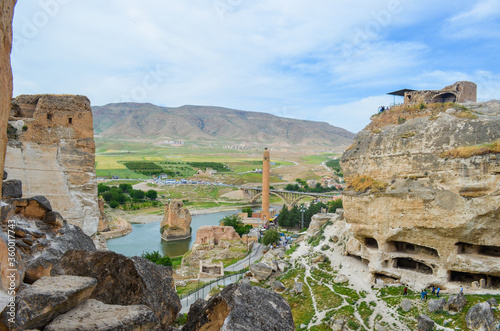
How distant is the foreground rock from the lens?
47.1ft

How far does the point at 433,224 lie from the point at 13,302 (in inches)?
790

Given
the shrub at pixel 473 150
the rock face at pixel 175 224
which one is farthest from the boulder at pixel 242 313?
the rock face at pixel 175 224

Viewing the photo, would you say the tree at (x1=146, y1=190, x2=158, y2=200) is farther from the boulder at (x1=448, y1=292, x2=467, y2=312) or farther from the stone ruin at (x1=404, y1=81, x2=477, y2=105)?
the boulder at (x1=448, y1=292, x2=467, y2=312)

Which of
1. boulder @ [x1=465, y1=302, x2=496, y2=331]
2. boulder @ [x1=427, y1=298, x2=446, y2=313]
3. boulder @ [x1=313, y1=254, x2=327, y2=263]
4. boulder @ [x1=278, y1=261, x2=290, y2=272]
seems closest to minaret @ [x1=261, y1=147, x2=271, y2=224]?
boulder @ [x1=278, y1=261, x2=290, y2=272]

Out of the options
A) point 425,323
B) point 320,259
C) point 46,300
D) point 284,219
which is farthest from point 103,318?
point 284,219

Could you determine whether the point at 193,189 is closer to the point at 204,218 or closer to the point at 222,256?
the point at 204,218

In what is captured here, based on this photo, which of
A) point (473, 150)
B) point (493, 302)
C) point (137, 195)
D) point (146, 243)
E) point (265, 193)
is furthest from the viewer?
point (137, 195)

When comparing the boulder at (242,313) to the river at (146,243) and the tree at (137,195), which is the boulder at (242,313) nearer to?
the river at (146,243)

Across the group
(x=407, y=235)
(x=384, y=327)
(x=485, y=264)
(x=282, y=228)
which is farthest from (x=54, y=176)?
(x=282, y=228)

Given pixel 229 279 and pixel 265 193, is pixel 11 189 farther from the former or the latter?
pixel 265 193

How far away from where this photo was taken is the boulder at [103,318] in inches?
175

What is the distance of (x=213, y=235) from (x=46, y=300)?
40674 millimetres

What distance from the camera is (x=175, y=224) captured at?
58406 mm

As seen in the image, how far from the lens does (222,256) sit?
3956 centimetres
